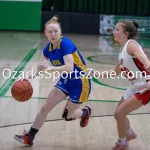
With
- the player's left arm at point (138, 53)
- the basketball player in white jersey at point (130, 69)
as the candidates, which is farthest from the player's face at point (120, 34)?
the player's left arm at point (138, 53)

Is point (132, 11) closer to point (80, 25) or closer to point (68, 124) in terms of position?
point (80, 25)

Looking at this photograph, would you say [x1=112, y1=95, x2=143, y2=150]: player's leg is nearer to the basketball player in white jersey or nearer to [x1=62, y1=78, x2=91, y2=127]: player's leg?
the basketball player in white jersey

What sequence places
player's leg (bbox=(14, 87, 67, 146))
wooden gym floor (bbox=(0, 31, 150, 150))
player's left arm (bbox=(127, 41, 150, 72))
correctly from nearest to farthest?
1. player's left arm (bbox=(127, 41, 150, 72))
2. player's leg (bbox=(14, 87, 67, 146))
3. wooden gym floor (bbox=(0, 31, 150, 150))

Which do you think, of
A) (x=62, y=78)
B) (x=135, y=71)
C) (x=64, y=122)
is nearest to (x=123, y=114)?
(x=135, y=71)

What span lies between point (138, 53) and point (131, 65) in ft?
0.64

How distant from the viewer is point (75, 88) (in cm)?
445

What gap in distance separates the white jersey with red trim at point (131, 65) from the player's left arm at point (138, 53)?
55 mm

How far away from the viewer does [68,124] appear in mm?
5285

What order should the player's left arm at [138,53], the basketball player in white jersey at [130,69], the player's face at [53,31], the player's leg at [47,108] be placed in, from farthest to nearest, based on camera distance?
the player's leg at [47,108] < the player's face at [53,31] < the basketball player in white jersey at [130,69] < the player's left arm at [138,53]

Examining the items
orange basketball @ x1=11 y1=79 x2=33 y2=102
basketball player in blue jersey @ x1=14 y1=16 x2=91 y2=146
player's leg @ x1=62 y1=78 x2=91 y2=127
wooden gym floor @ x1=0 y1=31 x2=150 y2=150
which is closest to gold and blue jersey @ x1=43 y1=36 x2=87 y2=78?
basketball player in blue jersey @ x1=14 y1=16 x2=91 y2=146

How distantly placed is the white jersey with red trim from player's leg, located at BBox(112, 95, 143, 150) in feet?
0.77

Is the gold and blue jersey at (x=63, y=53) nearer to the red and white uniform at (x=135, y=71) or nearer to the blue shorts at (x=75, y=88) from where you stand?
the blue shorts at (x=75, y=88)

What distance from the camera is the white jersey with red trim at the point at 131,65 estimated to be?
412cm

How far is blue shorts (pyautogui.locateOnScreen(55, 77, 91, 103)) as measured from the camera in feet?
14.5
